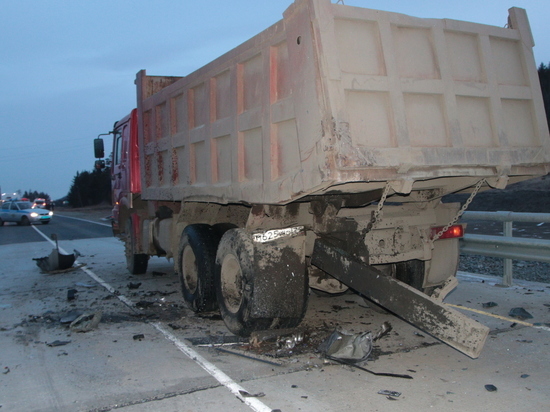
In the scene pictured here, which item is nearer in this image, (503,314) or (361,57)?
(361,57)

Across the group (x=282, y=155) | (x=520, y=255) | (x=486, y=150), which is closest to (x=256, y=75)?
(x=282, y=155)

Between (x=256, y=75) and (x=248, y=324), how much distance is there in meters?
2.40

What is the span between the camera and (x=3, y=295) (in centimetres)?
857

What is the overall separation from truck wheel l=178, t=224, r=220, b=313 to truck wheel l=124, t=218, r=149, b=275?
2.96m

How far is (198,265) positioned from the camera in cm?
671

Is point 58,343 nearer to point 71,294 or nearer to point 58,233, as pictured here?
point 71,294

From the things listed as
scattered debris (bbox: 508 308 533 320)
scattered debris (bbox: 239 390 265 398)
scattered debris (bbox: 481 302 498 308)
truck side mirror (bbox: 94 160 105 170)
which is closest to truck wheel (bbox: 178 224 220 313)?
scattered debris (bbox: 239 390 265 398)

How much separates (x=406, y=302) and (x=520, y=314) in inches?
92.1

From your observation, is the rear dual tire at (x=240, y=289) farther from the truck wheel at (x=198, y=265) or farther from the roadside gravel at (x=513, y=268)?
the roadside gravel at (x=513, y=268)

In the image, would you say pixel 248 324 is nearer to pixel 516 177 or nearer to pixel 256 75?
pixel 256 75

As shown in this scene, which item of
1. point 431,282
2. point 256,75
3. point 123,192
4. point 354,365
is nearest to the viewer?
point 354,365

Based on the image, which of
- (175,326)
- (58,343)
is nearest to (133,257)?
(175,326)

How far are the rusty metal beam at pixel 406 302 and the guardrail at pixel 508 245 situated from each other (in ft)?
10.6

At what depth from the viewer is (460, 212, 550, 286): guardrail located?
725cm
